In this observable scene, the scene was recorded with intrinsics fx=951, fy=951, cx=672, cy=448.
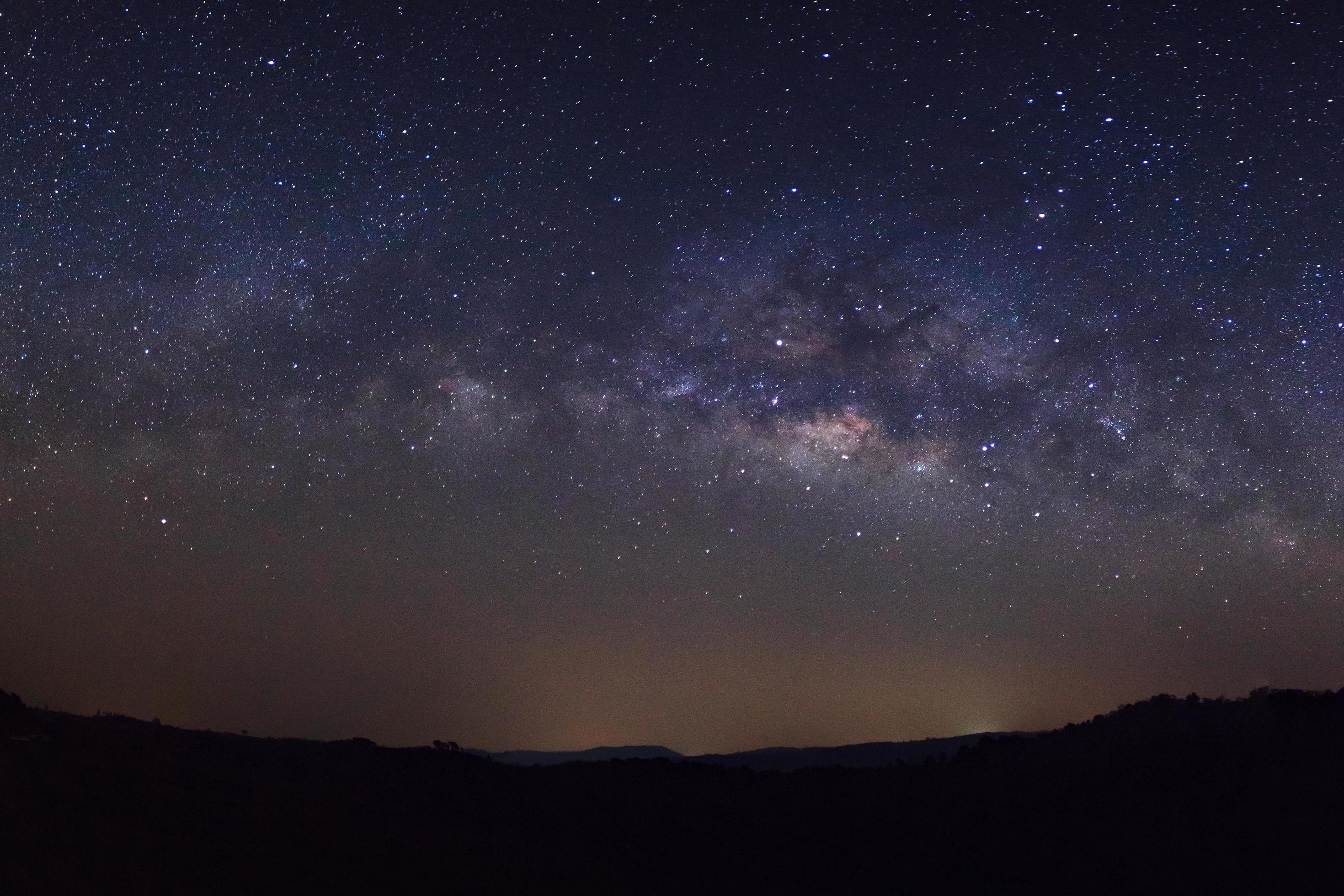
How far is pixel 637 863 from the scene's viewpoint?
1415cm

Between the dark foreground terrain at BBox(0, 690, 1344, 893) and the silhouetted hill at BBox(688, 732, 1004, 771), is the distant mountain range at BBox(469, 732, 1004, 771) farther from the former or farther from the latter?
the dark foreground terrain at BBox(0, 690, 1344, 893)

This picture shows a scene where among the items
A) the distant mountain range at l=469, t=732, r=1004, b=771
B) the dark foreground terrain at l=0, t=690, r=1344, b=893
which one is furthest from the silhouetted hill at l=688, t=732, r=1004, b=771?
the dark foreground terrain at l=0, t=690, r=1344, b=893

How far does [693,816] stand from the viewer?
17.8 metres

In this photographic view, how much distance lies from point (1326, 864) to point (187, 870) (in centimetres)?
1348

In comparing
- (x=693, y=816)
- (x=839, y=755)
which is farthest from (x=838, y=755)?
(x=693, y=816)

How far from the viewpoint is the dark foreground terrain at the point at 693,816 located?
35.8 ft

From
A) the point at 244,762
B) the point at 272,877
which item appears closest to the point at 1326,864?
the point at 272,877

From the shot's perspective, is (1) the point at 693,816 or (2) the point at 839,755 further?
(2) the point at 839,755

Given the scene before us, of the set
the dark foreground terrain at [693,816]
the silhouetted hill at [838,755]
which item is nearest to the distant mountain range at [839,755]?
the silhouetted hill at [838,755]

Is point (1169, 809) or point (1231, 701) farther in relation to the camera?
point (1231, 701)

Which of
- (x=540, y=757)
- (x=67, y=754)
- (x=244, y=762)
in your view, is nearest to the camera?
(x=67, y=754)

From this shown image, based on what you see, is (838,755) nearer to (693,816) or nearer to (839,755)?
(839,755)

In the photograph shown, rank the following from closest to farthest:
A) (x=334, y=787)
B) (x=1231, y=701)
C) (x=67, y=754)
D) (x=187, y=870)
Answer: (x=187, y=870)
(x=67, y=754)
(x=334, y=787)
(x=1231, y=701)

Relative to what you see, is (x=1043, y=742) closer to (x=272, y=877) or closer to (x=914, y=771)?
(x=914, y=771)
